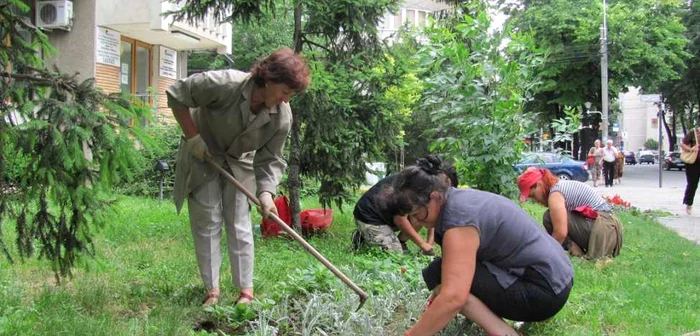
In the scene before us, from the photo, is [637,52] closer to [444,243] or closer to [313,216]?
[313,216]

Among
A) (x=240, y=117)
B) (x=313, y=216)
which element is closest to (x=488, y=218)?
(x=240, y=117)

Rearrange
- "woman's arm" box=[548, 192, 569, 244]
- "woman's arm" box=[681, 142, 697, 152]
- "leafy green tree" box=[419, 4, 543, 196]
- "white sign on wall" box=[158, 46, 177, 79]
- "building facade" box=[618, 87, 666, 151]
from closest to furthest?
"woman's arm" box=[548, 192, 569, 244], "leafy green tree" box=[419, 4, 543, 196], "woman's arm" box=[681, 142, 697, 152], "white sign on wall" box=[158, 46, 177, 79], "building facade" box=[618, 87, 666, 151]

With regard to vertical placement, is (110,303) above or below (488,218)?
below

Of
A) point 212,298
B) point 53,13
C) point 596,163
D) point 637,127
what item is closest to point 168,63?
point 53,13

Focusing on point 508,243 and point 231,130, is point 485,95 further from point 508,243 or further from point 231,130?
point 508,243

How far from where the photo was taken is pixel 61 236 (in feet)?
10.7

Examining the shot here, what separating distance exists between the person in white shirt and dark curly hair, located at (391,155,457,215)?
1672 cm

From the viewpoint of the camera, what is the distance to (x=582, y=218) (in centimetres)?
525

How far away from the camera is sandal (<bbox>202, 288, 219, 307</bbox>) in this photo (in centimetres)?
356

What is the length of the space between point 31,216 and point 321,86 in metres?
2.90

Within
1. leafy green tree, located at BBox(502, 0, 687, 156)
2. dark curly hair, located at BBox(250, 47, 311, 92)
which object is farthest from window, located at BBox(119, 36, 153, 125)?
leafy green tree, located at BBox(502, 0, 687, 156)

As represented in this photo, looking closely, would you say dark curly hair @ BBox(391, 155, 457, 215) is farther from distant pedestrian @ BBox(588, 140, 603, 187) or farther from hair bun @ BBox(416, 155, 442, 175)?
distant pedestrian @ BBox(588, 140, 603, 187)

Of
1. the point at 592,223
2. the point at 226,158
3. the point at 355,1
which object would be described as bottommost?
the point at 592,223

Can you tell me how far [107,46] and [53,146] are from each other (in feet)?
35.6
